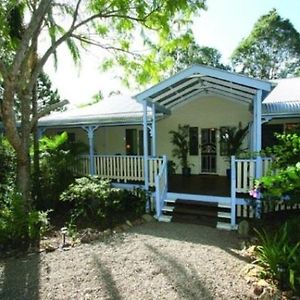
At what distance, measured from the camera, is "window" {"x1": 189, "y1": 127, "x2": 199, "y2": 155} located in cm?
1288

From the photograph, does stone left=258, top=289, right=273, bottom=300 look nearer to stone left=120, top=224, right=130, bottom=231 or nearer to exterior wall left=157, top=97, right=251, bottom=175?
stone left=120, top=224, right=130, bottom=231

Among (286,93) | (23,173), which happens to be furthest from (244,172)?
(23,173)

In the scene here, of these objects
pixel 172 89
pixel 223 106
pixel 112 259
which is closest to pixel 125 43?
pixel 172 89

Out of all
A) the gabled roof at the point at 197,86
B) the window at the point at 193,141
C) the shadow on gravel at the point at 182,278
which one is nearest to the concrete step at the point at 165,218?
the shadow on gravel at the point at 182,278

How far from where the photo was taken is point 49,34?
388 inches

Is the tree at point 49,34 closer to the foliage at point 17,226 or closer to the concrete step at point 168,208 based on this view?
the foliage at point 17,226

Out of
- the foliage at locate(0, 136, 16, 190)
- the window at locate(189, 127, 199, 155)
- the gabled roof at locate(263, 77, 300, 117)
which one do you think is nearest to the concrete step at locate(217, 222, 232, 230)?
the gabled roof at locate(263, 77, 300, 117)

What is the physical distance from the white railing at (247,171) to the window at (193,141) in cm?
464

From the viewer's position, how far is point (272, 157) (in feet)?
26.2

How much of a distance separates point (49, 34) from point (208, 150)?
7.28 meters

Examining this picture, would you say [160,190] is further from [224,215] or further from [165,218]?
[224,215]

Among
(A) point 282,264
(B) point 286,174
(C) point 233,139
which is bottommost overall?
(A) point 282,264

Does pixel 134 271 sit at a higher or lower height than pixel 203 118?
lower

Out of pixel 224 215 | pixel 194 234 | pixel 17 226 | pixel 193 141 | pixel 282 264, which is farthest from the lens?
pixel 193 141
